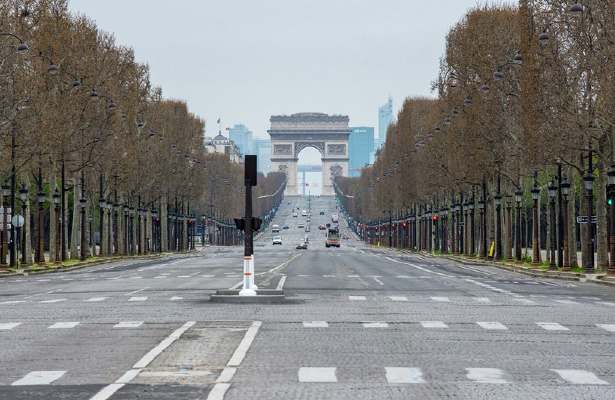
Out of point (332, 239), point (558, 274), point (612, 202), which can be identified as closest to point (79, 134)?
point (558, 274)

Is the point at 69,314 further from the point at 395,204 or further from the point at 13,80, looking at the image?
the point at 395,204

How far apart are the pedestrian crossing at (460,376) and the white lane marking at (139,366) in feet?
6.28

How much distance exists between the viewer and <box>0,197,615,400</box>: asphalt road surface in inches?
529

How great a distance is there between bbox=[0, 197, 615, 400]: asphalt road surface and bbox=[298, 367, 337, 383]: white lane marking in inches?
0.9

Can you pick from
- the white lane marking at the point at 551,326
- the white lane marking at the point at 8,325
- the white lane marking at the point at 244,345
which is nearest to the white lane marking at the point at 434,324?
the white lane marking at the point at 551,326

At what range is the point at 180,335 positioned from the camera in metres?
20.1

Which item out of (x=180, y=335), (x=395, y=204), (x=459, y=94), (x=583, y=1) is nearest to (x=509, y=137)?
(x=459, y=94)

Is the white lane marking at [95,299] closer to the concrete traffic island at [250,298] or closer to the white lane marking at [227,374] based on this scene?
the concrete traffic island at [250,298]

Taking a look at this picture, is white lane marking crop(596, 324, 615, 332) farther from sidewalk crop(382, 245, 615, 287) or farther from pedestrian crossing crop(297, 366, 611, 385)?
sidewalk crop(382, 245, 615, 287)

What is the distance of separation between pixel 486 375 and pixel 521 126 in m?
54.7

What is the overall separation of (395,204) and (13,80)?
303 feet

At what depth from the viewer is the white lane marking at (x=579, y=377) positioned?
1411 cm

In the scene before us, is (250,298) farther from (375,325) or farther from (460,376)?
(460,376)

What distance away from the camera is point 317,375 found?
14.6 metres
